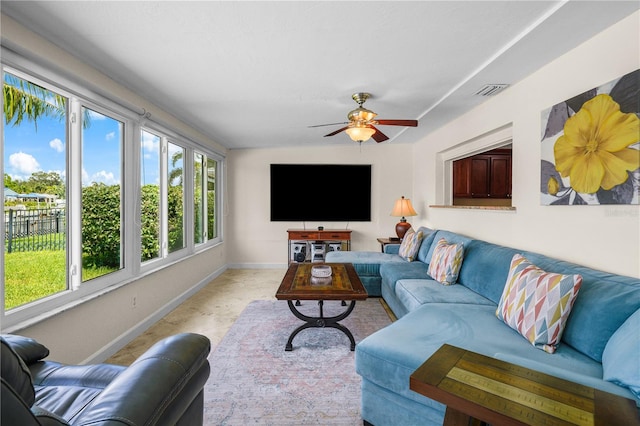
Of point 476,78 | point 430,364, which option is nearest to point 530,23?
point 476,78

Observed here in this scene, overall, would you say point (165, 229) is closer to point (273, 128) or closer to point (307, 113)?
point (273, 128)

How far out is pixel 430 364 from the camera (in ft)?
3.23

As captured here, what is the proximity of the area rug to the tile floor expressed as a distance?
284mm

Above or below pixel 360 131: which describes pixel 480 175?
below

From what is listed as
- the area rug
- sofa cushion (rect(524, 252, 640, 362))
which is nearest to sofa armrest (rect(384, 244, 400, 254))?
the area rug

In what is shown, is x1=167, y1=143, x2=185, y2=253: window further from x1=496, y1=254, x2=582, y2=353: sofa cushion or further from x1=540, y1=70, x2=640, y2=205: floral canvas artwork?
x1=540, y1=70, x2=640, y2=205: floral canvas artwork

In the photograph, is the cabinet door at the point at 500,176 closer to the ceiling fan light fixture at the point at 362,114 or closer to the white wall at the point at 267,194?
the white wall at the point at 267,194

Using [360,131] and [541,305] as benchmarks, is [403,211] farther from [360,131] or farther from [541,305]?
[541,305]

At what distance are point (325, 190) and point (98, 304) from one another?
3.47 meters

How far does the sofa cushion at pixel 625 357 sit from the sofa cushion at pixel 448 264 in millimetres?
1234

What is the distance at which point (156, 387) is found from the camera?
869mm

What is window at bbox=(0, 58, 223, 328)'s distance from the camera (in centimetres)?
163

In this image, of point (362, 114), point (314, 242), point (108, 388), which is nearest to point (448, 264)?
point (362, 114)

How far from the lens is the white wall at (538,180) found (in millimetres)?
1513
